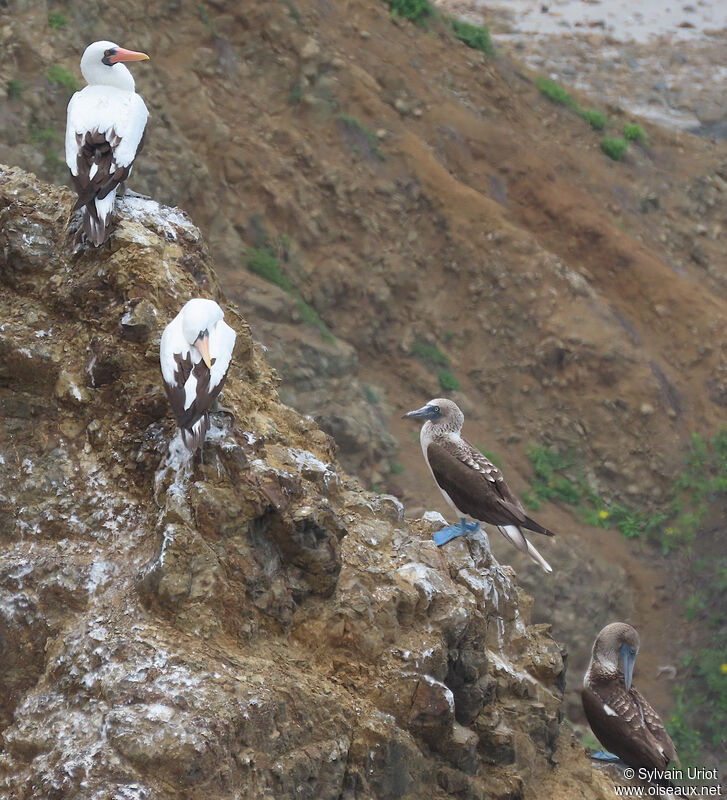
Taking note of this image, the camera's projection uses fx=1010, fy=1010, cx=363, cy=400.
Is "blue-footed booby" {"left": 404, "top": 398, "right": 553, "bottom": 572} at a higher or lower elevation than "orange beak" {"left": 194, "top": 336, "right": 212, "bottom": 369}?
lower

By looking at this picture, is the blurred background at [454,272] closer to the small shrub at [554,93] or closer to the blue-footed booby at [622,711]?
the small shrub at [554,93]

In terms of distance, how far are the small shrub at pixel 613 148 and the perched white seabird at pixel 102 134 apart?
16444 millimetres

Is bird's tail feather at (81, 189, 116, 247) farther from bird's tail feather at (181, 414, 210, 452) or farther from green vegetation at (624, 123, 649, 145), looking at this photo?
green vegetation at (624, 123, 649, 145)

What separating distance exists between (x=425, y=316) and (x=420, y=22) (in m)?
7.61

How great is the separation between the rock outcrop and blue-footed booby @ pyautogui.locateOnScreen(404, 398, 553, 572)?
34cm

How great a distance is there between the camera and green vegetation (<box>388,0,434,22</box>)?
2162 centimetres

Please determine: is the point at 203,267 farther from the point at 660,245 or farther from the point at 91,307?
the point at 660,245

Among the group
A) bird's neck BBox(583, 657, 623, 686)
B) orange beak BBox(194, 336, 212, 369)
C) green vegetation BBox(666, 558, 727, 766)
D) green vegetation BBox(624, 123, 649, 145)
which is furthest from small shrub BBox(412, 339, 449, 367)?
orange beak BBox(194, 336, 212, 369)

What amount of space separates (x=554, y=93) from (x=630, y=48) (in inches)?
409

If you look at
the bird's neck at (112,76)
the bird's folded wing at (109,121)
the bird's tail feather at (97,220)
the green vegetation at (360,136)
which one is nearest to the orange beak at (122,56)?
the bird's neck at (112,76)

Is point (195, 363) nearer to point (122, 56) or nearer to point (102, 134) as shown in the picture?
point (102, 134)

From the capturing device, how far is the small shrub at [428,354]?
701 inches

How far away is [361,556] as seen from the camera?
6488mm

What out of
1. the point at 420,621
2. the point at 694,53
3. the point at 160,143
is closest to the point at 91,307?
the point at 420,621
